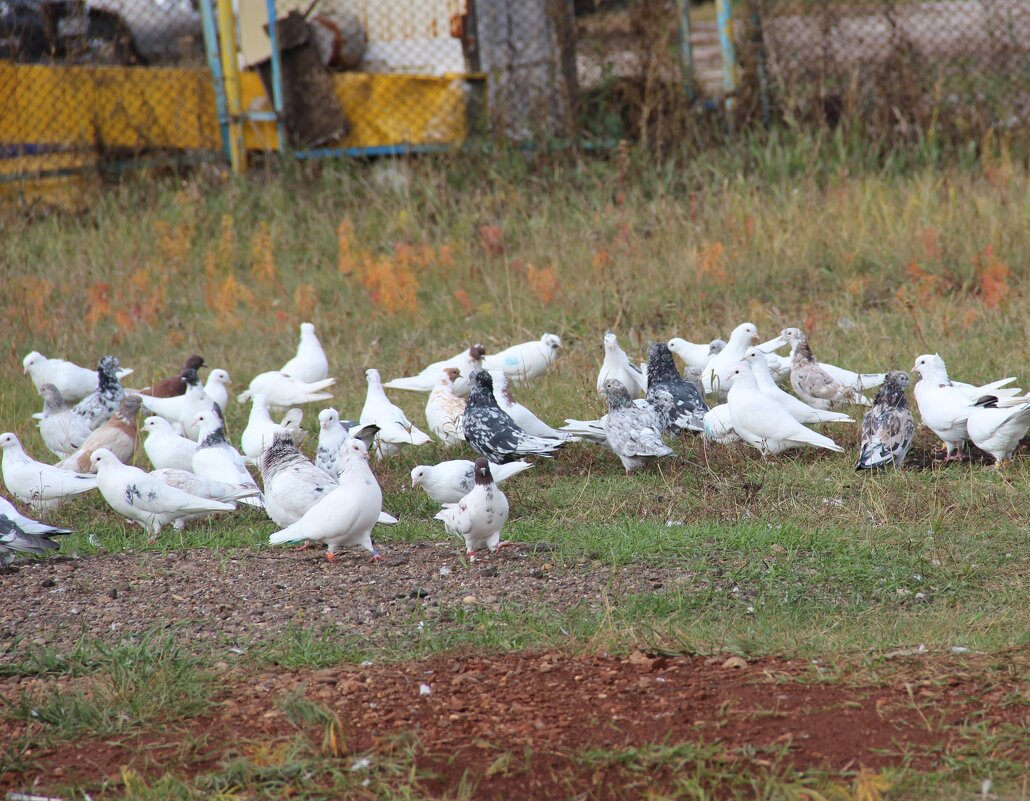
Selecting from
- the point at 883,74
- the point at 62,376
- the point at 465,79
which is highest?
the point at 465,79

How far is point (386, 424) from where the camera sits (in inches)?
283

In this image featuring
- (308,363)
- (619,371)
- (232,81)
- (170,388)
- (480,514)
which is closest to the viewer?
(480,514)

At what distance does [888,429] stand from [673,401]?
51.2 inches

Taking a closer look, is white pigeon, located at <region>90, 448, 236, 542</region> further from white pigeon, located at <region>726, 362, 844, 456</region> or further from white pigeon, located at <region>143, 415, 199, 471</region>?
white pigeon, located at <region>726, 362, 844, 456</region>

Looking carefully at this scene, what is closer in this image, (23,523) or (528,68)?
(23,523)

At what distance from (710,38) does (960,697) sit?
13126 mm

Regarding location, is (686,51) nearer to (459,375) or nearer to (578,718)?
(459,375)

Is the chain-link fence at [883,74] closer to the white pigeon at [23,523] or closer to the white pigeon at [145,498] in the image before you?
the white pigeon at [145,498]

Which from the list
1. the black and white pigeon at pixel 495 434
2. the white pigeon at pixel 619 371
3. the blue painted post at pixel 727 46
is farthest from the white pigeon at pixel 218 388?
the blue painted post at pixel 727 46

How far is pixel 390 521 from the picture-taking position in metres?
6.04

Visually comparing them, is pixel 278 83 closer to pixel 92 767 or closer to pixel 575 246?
pixel 575 246

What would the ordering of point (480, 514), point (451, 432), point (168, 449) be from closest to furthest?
point (480, 514) → point (168, 449) → point (451, 432)

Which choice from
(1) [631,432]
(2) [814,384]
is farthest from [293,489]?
(2) [814,384]

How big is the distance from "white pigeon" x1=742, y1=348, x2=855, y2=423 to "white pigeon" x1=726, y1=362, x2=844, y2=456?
19cm
